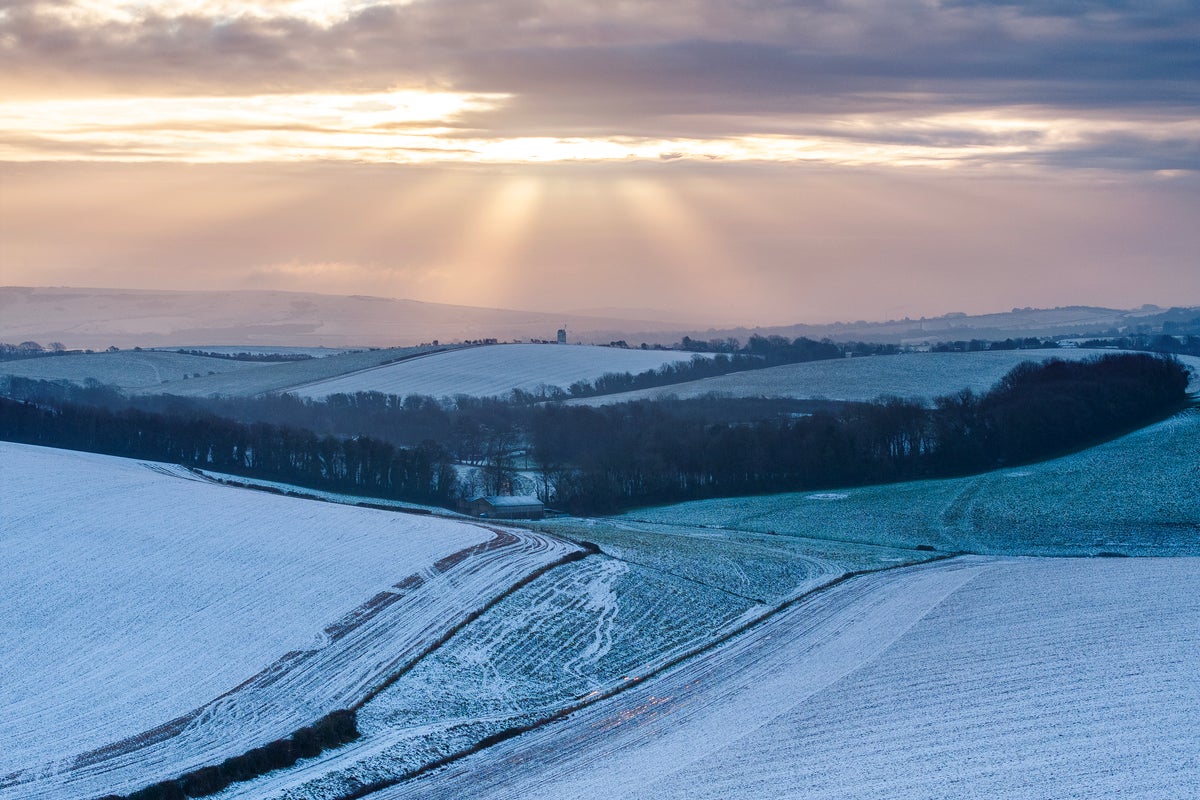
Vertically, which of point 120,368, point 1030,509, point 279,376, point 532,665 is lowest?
point 532,665

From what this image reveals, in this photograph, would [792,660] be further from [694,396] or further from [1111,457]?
[694,396]

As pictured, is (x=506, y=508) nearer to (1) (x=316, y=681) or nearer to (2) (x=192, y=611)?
(2) (x=192, y=611)

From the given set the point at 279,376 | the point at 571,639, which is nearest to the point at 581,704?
the point at 571,639

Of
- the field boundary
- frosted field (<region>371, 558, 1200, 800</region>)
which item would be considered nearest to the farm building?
the field boundary

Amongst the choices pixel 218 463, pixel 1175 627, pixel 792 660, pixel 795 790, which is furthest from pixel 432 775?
pixel 218 463

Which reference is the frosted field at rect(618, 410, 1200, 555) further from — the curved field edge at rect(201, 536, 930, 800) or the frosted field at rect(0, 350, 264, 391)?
the frosted field at rect(0, 350, 264, 391)

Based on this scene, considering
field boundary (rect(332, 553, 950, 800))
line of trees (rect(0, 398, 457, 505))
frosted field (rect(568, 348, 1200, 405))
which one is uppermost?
frosted field (rect(568, 348, 1200, 405))
